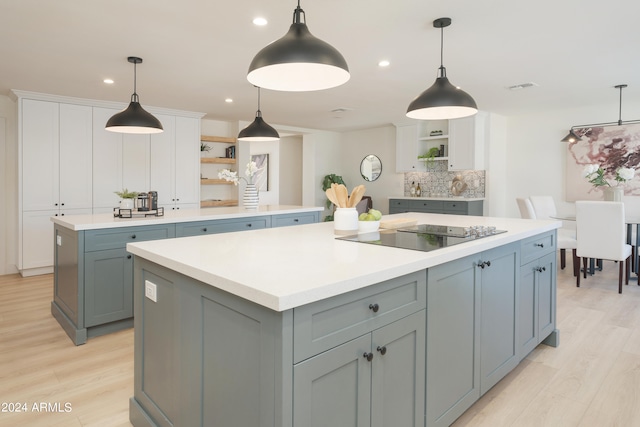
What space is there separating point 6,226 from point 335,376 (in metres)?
5.98

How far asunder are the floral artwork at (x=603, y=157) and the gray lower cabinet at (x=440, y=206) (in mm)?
1413

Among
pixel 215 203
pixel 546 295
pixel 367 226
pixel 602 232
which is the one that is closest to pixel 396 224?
pixel 367 226

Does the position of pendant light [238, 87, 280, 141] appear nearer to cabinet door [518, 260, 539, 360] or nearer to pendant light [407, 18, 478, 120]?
pendant light [407, 18, 478, 120]

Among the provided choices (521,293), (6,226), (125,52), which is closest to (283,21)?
(125,52)

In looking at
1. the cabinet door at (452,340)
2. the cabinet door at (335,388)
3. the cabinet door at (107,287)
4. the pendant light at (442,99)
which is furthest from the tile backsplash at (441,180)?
the cabinet door at (335,388)

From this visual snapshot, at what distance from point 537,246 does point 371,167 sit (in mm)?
5937

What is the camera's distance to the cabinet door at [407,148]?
24.0ft

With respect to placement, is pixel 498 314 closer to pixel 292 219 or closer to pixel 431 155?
pixel 292 219

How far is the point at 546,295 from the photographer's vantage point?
2.72m

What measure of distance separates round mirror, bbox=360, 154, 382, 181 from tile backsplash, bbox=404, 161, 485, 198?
0.67 metres

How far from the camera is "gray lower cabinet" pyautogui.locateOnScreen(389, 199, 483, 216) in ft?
20.8

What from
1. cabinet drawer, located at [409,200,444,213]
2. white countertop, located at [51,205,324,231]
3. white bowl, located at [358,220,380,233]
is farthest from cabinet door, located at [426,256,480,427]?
cabinet drawer, located at [409,200,444,213]

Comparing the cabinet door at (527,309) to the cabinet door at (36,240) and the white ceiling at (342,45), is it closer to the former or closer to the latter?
the white ceiling at (342,45)

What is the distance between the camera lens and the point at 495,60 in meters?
3.74
